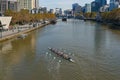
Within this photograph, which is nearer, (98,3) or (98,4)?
(98,3)

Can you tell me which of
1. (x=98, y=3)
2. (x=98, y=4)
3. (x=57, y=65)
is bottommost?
(x=57, y=65)

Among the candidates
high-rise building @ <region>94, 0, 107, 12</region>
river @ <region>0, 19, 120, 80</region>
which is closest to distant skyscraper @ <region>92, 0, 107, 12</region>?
high-rise building @ <region>94, 0, 107, 12</region>

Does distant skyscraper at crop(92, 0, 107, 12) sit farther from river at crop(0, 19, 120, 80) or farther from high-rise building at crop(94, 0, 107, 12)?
river at crop(0, 19, 120, 80)

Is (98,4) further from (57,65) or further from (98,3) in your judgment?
(57,65)

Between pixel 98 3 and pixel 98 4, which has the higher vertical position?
pixel 98 3

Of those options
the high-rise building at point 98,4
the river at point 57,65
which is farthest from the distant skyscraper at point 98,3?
the river at point 57,65

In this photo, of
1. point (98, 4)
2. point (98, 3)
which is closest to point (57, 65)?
point (98, 3)

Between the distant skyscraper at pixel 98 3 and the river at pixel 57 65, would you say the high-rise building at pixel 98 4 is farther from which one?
the river at pixel 57 65

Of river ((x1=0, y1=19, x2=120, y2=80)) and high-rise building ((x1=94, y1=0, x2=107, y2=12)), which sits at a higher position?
high-rise building ((x1=94, y1=0, x2=107, y2=12))

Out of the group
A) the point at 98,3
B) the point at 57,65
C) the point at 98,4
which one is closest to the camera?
the point at 57,65

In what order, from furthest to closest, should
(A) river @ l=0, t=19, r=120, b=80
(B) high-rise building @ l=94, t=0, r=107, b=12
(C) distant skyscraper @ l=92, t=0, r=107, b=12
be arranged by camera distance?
1. (B) high-rise building @ l=94, t=0, r=107, b=12
2. (C) distant skyscraper @ l=92, t=0, r=107, b=12
3. (A) river @ l=0, t=19, r=120, b=80

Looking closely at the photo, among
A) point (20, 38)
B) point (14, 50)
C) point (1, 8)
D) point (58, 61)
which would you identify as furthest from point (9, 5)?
point (58, 61)
